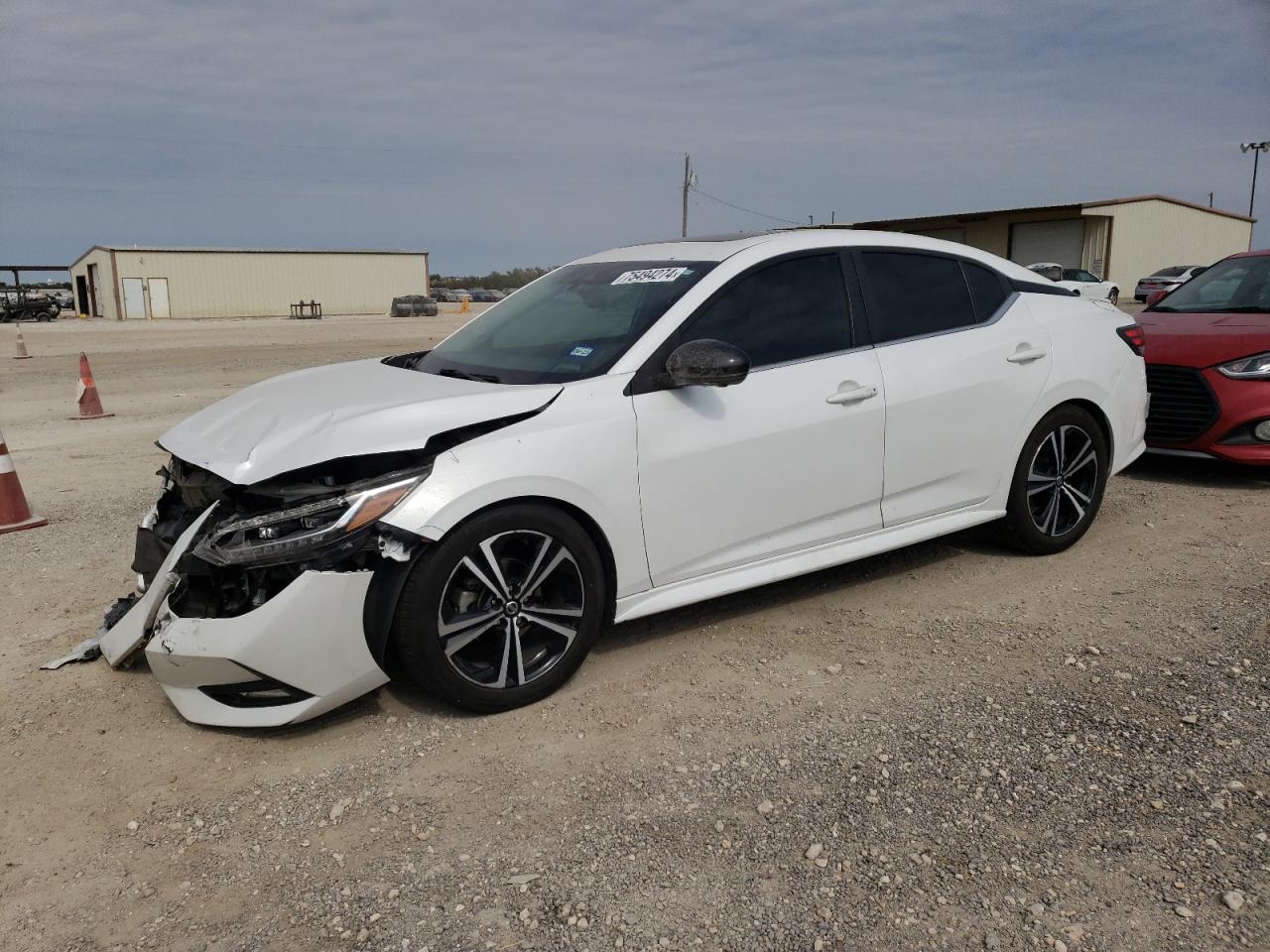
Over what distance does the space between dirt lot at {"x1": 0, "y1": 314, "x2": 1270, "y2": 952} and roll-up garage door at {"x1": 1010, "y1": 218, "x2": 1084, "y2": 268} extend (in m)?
42.0

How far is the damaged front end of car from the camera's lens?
10.7ft

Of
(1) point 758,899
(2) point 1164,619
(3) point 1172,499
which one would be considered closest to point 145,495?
(1) point 758,899

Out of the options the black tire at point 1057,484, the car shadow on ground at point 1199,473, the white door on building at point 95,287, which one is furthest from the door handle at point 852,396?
the white door on building at point 95,287

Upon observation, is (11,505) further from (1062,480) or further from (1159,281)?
(1159,281)

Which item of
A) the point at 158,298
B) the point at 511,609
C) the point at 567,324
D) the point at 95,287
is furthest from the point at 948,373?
the point at 95,287

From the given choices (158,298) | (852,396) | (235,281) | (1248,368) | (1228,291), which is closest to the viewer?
(852,396)

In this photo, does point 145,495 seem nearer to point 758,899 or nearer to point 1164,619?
point 758,899

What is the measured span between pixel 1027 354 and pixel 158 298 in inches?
2268

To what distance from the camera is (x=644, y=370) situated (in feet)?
12.8

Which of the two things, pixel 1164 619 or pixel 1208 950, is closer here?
pixel 1208 950

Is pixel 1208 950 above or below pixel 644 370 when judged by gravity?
below

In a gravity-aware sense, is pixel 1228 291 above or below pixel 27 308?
above

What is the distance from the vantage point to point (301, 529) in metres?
3.36

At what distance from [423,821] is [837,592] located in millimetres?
2481
